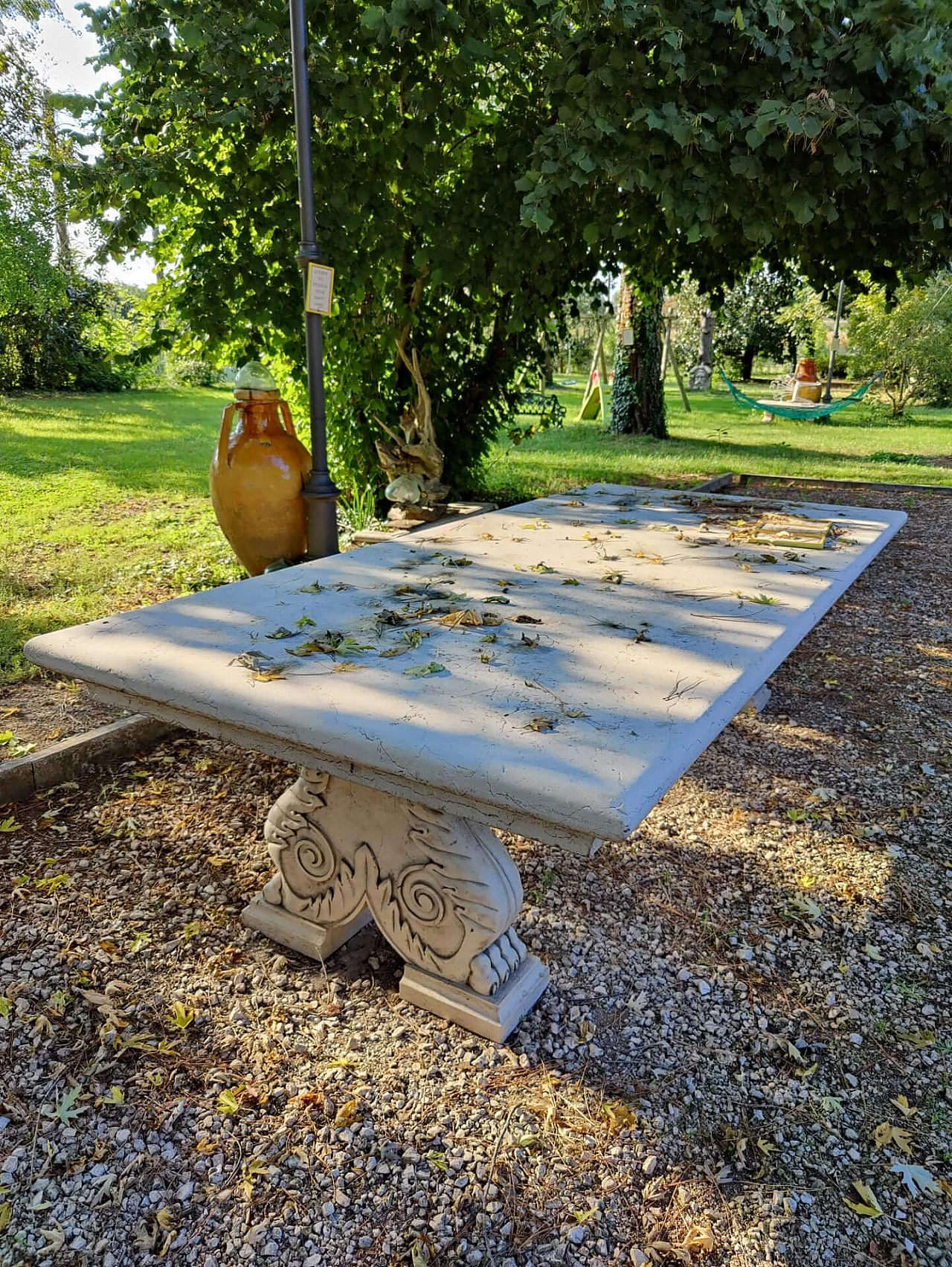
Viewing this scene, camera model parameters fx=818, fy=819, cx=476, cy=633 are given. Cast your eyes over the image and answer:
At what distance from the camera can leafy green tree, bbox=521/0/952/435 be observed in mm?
3320

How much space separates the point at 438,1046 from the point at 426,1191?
12.5 inches

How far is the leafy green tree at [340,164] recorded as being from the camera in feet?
11.9

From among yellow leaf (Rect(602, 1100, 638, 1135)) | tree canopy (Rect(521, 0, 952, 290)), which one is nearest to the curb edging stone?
yellow leaf (Rect(602, 1100, 638, 1135))

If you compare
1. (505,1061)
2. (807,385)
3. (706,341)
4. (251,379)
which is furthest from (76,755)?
(706,341)

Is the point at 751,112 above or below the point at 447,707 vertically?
above

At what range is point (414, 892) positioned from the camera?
67.3 inches

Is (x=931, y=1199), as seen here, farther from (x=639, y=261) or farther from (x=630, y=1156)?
(x=639, y=261)

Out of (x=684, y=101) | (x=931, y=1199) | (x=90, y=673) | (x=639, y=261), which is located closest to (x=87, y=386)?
(x=639, y=261)

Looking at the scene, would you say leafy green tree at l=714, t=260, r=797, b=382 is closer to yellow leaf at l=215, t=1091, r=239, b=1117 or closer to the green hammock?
the green hammock

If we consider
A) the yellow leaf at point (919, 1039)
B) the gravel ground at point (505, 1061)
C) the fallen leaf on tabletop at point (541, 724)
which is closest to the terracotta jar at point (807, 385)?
the gravel ground at point (505, 1061)

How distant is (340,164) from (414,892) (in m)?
3.83

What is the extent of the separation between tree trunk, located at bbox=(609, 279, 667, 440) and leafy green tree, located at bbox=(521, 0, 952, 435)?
5.80m

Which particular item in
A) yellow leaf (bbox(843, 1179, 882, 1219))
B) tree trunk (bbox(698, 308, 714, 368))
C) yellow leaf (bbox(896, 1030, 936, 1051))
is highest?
tree trunk (bbox(698, 308, 714, 368))

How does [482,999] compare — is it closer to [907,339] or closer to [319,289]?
[319,289]
